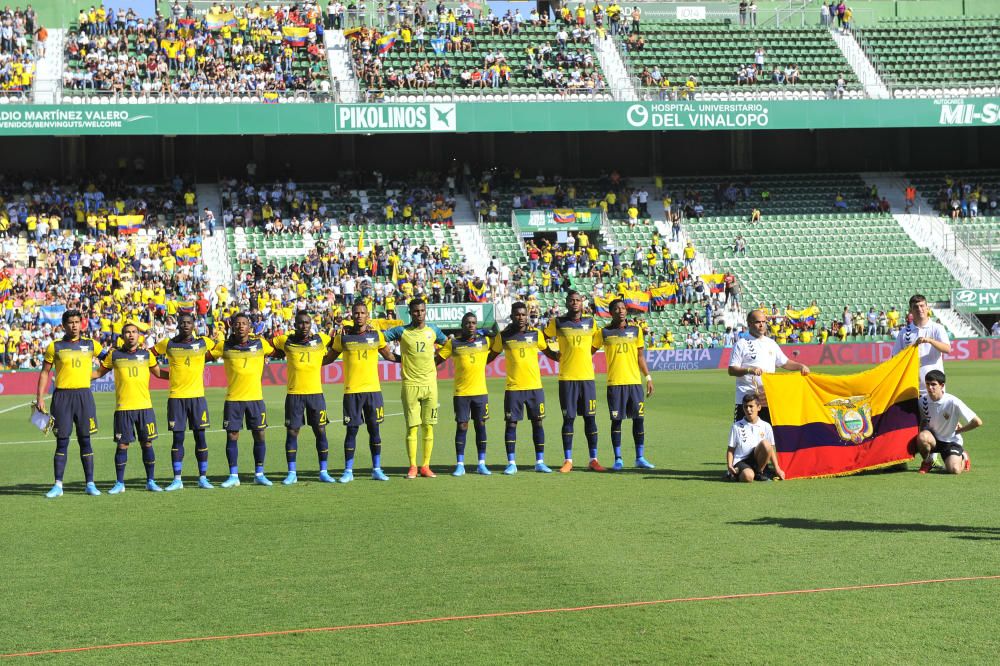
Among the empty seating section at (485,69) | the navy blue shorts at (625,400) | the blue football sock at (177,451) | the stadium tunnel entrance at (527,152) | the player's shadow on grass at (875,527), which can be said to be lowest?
the player's shadow on grass at (875,527)

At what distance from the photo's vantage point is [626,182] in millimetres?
51062

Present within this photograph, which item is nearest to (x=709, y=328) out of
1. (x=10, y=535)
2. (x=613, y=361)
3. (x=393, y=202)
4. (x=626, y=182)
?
(x=626, y=182)

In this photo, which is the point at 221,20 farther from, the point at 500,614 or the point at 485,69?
the point at 500,614

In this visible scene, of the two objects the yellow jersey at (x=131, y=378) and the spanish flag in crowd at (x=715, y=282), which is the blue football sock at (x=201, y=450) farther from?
the spanish flag in crowd at (x=715, y=282)

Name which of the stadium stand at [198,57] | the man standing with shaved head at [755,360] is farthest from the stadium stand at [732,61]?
the man standing with shaved head at [755,360]

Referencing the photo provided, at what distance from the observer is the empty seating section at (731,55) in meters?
50.2

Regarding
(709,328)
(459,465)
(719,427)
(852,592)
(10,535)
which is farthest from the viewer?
(709,328)

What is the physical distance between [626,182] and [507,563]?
141ft

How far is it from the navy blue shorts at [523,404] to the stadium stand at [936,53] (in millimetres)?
40435

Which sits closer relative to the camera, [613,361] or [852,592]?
[852,592]

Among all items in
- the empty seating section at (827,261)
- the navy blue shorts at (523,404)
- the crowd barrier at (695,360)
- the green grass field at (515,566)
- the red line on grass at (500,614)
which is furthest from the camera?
the empty seating section at (827,261)

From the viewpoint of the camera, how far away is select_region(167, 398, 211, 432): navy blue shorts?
13.9 metres

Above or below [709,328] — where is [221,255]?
above

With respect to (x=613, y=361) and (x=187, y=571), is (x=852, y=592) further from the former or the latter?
(x=613, y=361)
